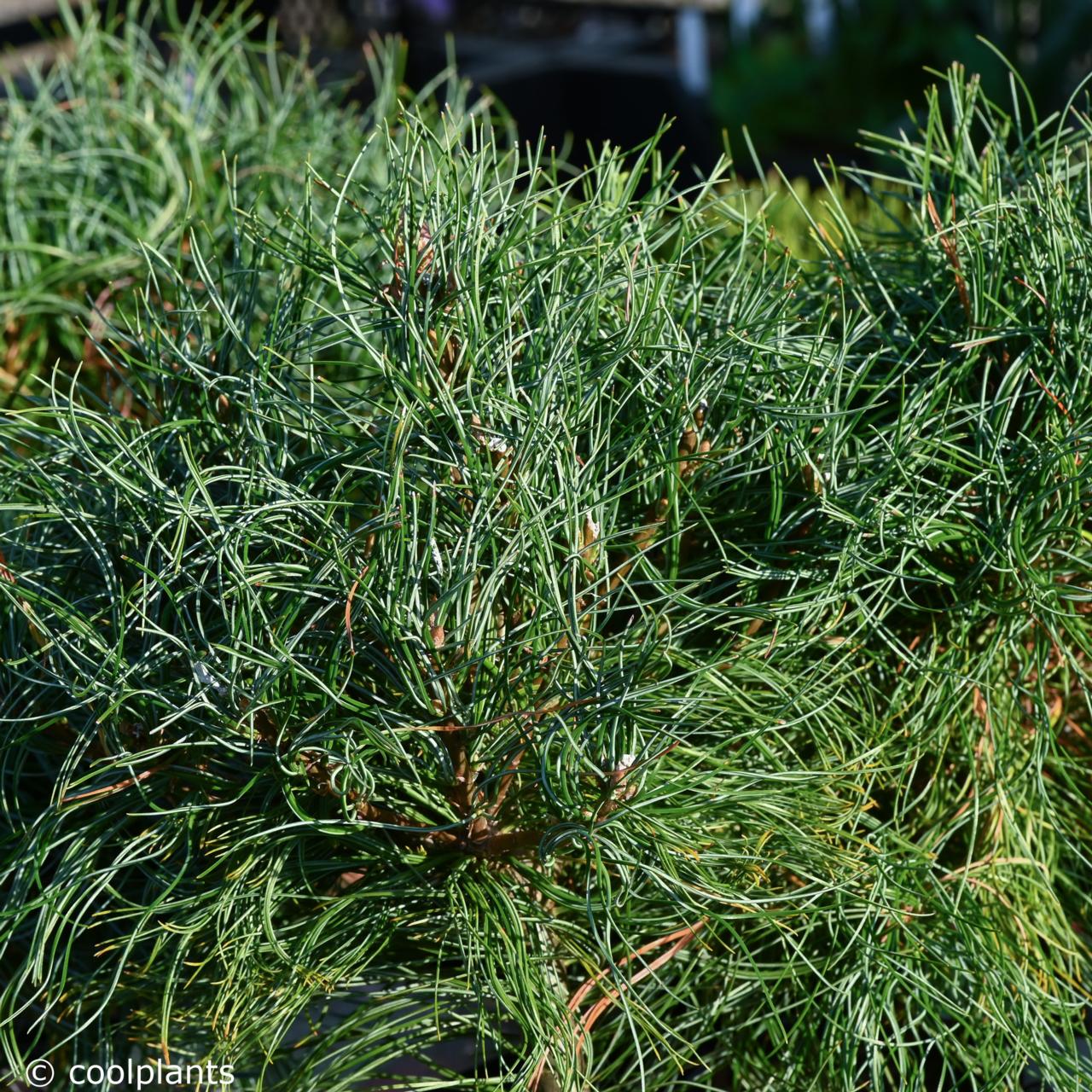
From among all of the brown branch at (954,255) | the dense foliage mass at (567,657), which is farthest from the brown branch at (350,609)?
the brown branch at (954,255)

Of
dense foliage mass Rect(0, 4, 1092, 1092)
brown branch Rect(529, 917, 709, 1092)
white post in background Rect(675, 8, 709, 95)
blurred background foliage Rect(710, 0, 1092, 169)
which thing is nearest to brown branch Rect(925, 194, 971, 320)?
dense foliage mass Rect(0, 4, 1092, 1092)

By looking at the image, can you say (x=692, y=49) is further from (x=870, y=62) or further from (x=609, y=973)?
(x=609, y=973)

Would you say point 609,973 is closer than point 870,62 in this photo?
Yes

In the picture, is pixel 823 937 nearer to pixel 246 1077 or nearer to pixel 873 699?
pixel 873 699

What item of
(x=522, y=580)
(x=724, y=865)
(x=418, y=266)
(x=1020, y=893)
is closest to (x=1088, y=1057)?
(x=1020, y=893)

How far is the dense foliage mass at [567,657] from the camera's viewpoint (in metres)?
0.44

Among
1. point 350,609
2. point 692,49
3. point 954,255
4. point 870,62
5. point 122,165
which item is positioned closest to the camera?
point 350,609

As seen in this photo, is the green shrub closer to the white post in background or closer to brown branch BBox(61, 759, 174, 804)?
brown branch BBox(61, 759, 174, 804)

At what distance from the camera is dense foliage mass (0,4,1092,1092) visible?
44cm

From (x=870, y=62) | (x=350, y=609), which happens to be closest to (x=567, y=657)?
(x=350, y=609)

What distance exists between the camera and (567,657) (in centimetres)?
45

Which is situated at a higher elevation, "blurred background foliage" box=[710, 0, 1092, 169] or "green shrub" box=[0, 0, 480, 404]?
"green shrub" box=[0, 0, 480, 404]

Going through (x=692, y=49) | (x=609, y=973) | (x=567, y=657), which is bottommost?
(x=692, y=49)

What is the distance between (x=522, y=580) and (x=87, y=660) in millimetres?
153
